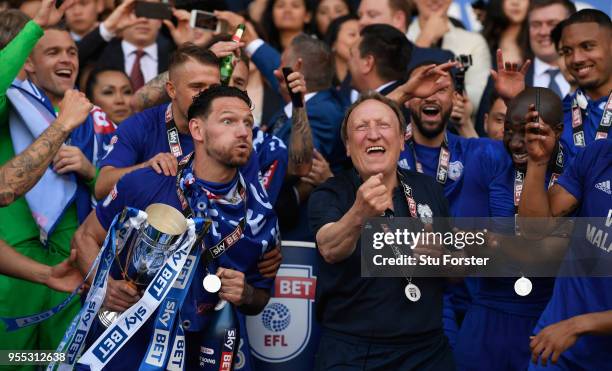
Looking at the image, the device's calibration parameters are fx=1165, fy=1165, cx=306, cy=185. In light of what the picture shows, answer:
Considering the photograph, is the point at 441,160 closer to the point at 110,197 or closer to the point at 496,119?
the point at 496,119

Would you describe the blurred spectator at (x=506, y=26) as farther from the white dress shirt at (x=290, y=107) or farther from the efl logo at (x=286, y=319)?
the efl logo at (x=286, y=319)

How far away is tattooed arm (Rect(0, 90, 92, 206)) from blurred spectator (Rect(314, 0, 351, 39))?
431 centimetres

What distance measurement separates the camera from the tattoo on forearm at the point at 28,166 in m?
6.98

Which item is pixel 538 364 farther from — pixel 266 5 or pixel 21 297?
pixel 266 5

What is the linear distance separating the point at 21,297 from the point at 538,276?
11.1 feet

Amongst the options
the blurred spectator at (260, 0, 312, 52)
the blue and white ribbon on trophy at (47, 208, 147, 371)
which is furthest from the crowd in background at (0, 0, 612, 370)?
the blurred spectator at (260, 0, 312, 52)

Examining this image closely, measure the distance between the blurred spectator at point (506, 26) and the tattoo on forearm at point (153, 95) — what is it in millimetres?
3324

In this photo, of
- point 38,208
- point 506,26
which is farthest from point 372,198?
point 506,26

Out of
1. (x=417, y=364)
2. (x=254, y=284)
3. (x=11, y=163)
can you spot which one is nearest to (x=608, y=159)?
(x=417, y=364)

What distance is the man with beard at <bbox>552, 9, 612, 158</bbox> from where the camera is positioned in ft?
24.7

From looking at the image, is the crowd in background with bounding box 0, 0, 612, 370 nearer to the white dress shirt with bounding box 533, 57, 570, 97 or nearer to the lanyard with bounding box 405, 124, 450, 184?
the lanyard with bounding box 405, 124, 450, 184

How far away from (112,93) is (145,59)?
0.93 m

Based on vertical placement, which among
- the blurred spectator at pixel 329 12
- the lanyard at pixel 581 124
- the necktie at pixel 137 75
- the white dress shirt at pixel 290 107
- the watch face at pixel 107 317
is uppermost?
the blurred spectator at pixel 329 12

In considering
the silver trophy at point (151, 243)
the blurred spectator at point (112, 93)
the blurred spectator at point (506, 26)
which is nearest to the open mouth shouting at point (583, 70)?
the blurred spectator at point (506, 26)
